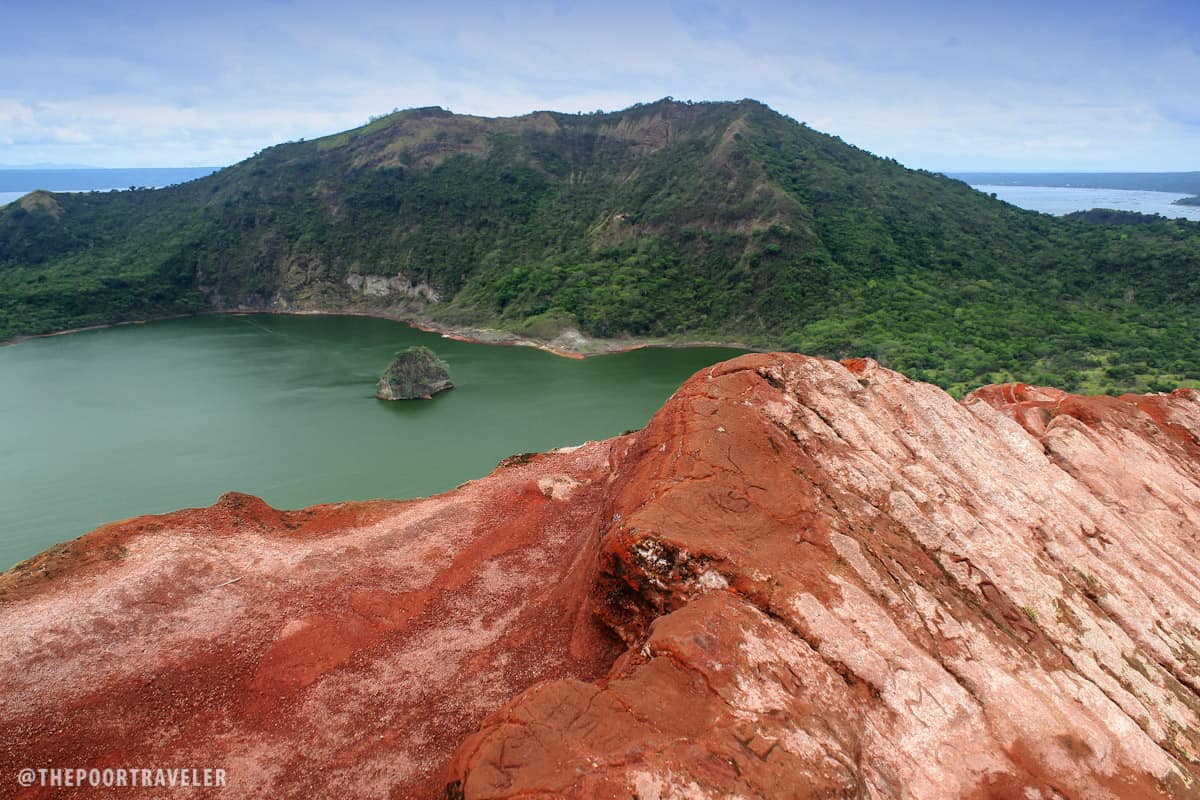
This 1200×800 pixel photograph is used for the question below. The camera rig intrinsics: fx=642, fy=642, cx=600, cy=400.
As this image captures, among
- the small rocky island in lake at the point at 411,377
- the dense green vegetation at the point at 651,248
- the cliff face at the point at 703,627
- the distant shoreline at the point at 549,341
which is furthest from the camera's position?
the distant shoreline at the point at 549,341

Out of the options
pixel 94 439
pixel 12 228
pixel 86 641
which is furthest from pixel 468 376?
pixel 12 228

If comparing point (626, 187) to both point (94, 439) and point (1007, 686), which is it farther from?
point (1007, 686)

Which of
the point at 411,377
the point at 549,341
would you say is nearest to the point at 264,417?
the point at 411,377

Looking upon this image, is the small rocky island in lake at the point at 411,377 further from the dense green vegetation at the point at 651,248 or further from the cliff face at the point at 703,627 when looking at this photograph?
the cliff face at the point at 703,627

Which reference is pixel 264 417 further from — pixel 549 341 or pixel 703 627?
pixel 703 627

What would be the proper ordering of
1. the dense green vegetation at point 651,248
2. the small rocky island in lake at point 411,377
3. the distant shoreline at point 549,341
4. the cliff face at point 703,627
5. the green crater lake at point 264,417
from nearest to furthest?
the cliff face at point 703,627, the green crater lake at point 264,417, the small rocky island in lake at point 411,377, the dense green vegetation at point 651,248, the distant shoreline at point 549,341

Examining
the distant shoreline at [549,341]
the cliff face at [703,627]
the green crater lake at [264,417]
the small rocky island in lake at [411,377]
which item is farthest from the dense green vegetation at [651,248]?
the cliff face at [703,627]

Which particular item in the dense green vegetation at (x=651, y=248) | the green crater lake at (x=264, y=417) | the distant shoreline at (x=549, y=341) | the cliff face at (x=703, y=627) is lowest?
the green crater lake at (x=264, y=417)

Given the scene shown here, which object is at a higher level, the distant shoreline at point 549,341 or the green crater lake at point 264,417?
the distant shoreline at point 549,341
